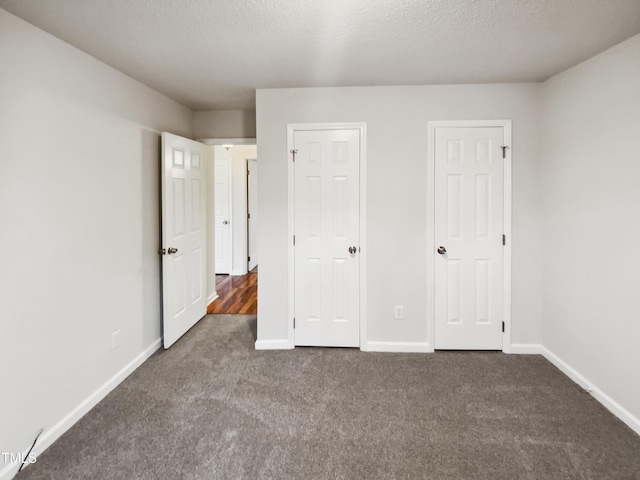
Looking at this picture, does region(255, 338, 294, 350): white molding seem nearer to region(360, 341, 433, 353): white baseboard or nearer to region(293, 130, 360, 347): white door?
region(293, 130, 360, 347): white door

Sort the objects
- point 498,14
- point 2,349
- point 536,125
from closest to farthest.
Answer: point 2,349
point 498,14
point 536,125

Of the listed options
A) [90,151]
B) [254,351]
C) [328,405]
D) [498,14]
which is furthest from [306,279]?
[498,14]

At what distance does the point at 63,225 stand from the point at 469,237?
2.97 m

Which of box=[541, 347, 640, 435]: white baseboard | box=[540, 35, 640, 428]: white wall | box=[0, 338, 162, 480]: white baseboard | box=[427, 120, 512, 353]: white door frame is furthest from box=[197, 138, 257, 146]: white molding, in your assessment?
box=[541, 347, 640, 435]: white baseboard

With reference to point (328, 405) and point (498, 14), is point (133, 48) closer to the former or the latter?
point (498, 14)

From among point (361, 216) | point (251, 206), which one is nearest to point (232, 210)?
point (251, 206)

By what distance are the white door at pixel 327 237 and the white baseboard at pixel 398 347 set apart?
0.45ft

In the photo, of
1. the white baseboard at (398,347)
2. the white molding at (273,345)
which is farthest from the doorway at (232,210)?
the white baseboard at (398,347)

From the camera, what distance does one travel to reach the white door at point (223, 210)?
19.3ft

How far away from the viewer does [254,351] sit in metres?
2.99

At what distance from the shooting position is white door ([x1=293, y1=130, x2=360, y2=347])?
2922mm

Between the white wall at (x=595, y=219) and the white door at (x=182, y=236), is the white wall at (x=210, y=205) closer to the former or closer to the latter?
the white door at (x=182, y=236)

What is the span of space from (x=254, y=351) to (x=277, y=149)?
181cm

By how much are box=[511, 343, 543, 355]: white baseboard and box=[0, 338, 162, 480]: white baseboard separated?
3179mm
